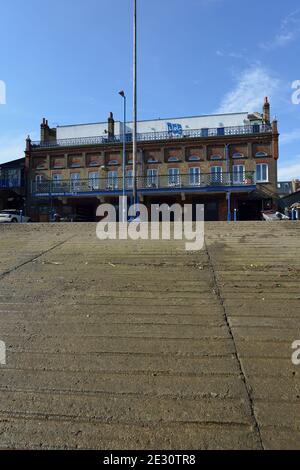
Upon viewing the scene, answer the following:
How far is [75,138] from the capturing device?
1679 inches

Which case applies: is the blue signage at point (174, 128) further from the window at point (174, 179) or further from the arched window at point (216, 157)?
the window at point (174, 179)

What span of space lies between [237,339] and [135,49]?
23.2 metres

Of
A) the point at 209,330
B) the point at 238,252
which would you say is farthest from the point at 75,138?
the point at 209,330

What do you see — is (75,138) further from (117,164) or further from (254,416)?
(254,416)

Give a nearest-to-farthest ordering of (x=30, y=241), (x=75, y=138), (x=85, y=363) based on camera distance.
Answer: (x=85, y=363) → (x=30, y=241) → (x=75, y=138)

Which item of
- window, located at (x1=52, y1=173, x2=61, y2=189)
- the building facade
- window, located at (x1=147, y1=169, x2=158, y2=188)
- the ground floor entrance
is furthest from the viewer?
the building facade

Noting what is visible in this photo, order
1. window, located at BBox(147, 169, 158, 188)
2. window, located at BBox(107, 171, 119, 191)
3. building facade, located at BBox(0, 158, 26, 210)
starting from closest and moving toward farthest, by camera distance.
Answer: window, located at BBox(147, 169, 158, 188)
window, located at BBox(107, 171, 119, 191)
building facade, located at BBox(0, 158, 26, 210)

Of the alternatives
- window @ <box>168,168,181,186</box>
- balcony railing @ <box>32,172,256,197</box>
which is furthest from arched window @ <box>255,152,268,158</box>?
window @ <box>168,168,181,186</box>

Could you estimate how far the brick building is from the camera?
34.8 metres

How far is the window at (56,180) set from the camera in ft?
126

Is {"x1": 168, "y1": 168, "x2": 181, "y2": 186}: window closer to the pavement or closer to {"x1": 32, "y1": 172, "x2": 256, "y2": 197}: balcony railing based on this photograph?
{"x1": 32, "y1": 172, "x2": 256, "y2": 197}: balcony railing

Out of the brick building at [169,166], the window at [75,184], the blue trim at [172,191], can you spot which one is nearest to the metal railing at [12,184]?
the brick building at [169,166]

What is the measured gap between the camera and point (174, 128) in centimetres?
4009
